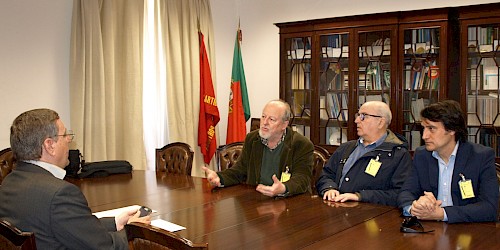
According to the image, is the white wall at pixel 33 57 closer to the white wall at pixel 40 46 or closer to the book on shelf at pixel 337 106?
the white wall at pixel 40 46

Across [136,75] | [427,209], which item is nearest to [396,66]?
[136,75]

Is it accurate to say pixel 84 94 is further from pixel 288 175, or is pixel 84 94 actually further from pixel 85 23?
pixel 288 175

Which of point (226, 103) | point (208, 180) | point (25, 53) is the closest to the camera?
point (208, 180)

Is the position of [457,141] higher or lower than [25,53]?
lower

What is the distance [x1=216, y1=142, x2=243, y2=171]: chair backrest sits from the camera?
154 inches

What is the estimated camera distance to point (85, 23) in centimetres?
485

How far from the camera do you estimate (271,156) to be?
3.58 metres

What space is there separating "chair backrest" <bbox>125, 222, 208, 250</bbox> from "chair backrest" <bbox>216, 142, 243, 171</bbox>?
7.20 feet

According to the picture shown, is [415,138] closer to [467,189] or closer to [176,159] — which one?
[176,159]

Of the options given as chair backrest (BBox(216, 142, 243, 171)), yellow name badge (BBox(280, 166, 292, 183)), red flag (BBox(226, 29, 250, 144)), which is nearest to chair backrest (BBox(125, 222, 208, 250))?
yellow name badge (BBox(280, 166, 292, 183))

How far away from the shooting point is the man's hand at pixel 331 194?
296 cm

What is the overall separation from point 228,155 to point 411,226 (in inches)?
74.6

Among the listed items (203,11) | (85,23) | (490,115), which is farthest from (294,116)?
(85,23)

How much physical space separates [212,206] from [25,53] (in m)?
2.78
